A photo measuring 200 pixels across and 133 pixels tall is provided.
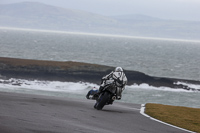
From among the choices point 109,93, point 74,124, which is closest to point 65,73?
point 109,93

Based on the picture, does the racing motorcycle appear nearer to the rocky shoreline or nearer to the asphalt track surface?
the asphalt track surface

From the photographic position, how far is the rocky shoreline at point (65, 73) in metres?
56.4

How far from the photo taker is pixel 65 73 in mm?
58594

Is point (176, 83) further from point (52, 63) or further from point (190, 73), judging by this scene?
point (190, 73)

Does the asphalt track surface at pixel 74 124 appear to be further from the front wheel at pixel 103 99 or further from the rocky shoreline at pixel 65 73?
the rocky shoreline at pixel 65 73

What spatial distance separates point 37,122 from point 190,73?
76.0 m

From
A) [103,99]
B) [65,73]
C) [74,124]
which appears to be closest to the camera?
[74,124]

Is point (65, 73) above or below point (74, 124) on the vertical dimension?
above

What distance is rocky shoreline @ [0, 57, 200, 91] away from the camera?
5638 centimetres

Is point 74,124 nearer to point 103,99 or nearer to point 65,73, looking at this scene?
point 103,99

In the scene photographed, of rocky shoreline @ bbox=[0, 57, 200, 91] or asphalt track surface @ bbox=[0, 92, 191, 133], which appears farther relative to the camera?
rocky shoreline @ bbox=[0, 57, 200, 91]

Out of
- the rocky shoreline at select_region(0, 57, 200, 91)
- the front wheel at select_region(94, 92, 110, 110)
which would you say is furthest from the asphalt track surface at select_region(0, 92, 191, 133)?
the rocky shoreline at select_region(0, 57, 200, 91)

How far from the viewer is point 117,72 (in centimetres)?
1514

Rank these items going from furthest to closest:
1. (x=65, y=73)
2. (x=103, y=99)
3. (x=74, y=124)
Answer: (x=65, y=73)
(x=103, y=99)
(x=74, y=124)
